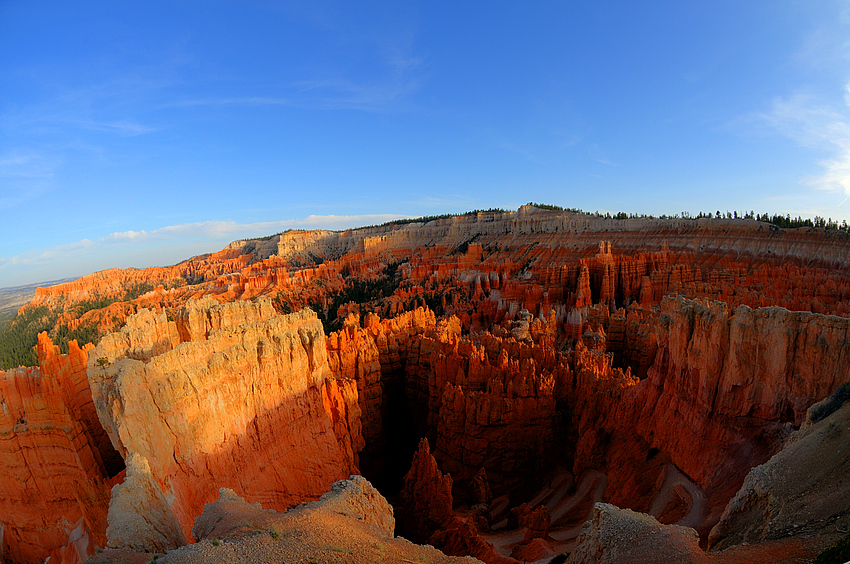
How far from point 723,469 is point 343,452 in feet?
44.2

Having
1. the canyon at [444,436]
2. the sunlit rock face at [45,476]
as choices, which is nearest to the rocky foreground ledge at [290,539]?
the canyon at [444,436]

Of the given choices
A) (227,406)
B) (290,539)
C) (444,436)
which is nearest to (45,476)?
(227,406)

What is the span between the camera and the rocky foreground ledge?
19.6 feet

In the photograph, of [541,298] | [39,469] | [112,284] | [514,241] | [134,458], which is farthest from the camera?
[112,284]

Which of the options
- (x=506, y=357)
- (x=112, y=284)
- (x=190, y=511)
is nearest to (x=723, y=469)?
(x=506, y=357)

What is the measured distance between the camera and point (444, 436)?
19578 millimetres

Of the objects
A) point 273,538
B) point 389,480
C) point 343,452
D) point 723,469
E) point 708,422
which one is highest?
point 273,538

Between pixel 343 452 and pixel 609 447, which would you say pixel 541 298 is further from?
pixel 343 452

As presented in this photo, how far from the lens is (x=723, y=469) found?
37.6 ft

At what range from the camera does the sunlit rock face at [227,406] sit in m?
9.64

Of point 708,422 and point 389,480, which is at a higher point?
point 708,422

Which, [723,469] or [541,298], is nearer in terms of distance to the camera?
[723,469]

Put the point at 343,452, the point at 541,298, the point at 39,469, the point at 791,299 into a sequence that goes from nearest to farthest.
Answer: the point at 39,469, the point at 343,452, the point at 791,299, the point at 541,298

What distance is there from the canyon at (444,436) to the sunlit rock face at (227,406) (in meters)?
0.07
